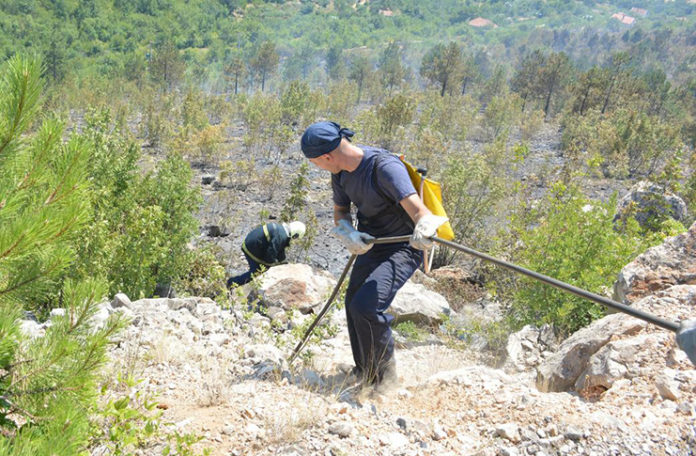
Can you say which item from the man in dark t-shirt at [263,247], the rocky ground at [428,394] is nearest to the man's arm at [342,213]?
the rocky ground at [428,394]

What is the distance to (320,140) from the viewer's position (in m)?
2.66

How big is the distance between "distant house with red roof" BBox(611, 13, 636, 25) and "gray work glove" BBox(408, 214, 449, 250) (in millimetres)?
174446

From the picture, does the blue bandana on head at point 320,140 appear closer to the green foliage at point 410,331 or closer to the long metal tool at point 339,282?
the long metal tool at point 339,282

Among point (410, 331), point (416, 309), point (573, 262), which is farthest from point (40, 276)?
point (416, 309)

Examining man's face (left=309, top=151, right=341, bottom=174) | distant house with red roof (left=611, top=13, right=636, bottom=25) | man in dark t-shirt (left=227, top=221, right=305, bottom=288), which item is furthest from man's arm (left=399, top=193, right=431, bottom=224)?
distant house with red roof (left=611, top=13, right=636, bottom=25)

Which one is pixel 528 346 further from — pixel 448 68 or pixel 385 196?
pixel 448 68

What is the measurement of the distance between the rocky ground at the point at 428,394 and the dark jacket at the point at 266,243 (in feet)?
10.4

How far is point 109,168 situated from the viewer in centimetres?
493

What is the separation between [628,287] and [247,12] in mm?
111656

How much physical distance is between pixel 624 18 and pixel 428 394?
7084 inches

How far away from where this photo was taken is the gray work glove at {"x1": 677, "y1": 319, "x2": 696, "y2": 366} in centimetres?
138

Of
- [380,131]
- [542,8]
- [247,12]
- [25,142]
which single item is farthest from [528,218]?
[542,8]

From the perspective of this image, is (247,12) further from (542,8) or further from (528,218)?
(528,218)

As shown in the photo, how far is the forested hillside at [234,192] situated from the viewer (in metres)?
1.43
